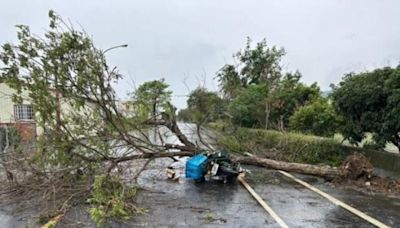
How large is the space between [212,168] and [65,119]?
13.5 ft

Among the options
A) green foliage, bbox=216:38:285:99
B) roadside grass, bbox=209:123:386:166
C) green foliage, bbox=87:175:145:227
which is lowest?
green foliage, bbox=87:175:145:227

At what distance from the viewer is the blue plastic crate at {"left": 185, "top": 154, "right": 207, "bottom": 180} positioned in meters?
10.8

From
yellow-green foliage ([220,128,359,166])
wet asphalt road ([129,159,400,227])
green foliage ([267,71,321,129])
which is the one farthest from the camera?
green foliage ([267,71,321,129])

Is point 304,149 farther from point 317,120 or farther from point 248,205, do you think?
point 248,205

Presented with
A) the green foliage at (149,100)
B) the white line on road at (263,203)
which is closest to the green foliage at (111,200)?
the white line on road at (263,203)

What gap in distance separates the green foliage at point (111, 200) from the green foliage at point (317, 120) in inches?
422

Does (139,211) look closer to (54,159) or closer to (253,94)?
(54,159)

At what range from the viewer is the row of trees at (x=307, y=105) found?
11.3 m

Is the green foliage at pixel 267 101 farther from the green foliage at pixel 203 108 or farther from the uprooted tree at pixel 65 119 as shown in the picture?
the uprooted tree at pixel 65 119

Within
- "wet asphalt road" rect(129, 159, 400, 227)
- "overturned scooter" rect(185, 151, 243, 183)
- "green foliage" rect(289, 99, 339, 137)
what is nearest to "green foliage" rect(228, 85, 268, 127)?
"green foliage" rect(289, 99, 339, 137)

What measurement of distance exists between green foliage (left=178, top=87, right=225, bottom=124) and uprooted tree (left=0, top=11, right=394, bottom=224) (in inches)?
170

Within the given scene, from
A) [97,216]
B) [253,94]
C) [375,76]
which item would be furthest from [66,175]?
[253,94]

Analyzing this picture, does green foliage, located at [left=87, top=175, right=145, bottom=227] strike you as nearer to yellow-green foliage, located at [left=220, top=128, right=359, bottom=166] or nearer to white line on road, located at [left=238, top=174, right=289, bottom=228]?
white line on road, located at [left=238, top=174, right=289, bottom=228]

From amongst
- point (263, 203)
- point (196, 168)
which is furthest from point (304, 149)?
point (263, 203)
